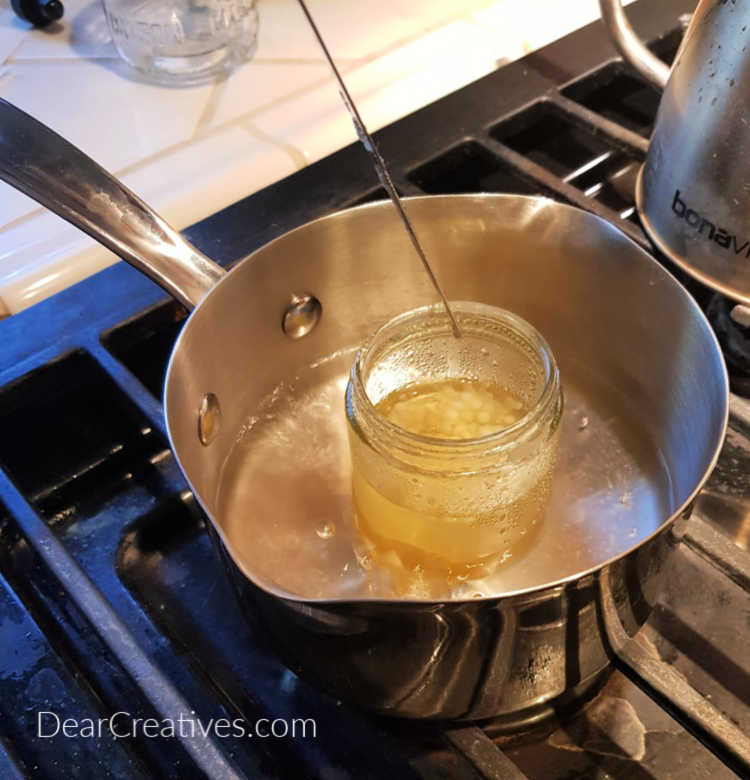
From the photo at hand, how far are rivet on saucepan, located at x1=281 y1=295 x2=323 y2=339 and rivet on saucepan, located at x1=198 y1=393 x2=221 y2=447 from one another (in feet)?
0.18

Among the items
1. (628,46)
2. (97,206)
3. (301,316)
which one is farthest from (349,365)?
(628,46)

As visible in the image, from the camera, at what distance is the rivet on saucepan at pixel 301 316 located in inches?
15.3

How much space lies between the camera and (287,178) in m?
0.48

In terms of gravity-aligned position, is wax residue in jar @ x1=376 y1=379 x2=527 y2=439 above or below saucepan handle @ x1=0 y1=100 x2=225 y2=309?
below

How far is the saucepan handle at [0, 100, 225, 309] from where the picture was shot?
1.16 feet

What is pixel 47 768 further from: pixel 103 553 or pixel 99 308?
pixel 99 308

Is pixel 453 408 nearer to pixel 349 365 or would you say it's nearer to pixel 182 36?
pixel 349 365

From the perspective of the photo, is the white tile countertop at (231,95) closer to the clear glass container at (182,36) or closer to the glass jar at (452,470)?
the clear glass container at (182,36)

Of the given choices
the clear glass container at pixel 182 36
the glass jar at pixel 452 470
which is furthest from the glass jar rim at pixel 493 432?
the clear glass container at pixel 182 36

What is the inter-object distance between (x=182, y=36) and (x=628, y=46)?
0.31m

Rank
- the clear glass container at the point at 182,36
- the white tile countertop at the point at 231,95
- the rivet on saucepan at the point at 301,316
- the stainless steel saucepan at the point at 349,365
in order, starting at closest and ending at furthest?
the stainless steel saucepan at the point at 349,365, the rivet on saucepan at the point at 301,316, the white tile countertop at the point at 231,95, the clear glass container at the point at 182,36

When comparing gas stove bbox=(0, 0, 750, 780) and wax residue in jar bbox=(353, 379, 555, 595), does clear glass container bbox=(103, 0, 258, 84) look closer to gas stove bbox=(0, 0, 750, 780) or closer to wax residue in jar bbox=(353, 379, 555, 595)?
gas stove bbox=(0, 0, 750, 780)

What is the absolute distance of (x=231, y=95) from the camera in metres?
0.58

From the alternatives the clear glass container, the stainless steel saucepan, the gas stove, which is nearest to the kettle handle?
the gas stove
